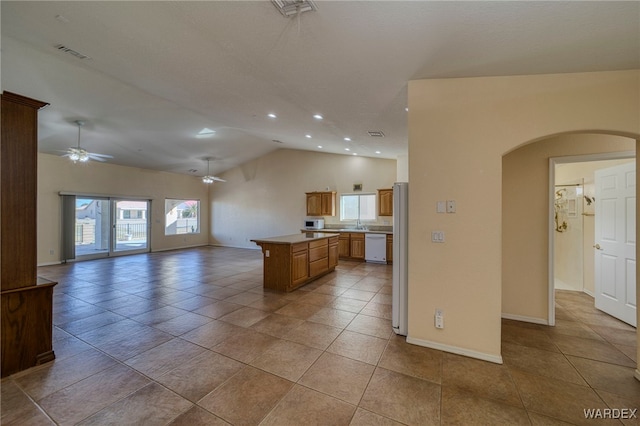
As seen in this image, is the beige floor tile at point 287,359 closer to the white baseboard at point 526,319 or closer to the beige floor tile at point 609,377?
the beige floor tile at point 609,377

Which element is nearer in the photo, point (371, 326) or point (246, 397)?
point (246, 397)

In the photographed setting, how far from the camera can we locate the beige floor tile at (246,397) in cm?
180

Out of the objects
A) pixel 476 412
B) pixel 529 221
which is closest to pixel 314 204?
pixel 529 221

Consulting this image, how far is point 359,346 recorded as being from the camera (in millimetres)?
2746

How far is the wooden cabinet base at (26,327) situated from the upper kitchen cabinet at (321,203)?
685cm

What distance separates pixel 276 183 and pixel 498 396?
884cm

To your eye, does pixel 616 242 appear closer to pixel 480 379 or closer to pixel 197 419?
pixel 480 379

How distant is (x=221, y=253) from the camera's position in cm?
924

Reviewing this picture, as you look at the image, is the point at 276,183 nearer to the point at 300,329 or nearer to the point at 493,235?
the point at 300,329

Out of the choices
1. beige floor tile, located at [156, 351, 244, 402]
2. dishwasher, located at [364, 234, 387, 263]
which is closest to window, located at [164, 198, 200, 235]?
dishwasher, located at [364, 234, 387, 263]

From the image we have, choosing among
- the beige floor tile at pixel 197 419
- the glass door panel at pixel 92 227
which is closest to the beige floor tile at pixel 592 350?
the beige floor tile at pixel 197 419

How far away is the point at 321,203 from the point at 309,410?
7099 millimetres

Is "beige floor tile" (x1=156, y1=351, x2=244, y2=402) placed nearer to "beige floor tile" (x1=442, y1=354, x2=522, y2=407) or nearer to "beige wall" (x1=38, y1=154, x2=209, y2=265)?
"beige floor tile" (x1=442, y1=354, x2=522, y2=407)

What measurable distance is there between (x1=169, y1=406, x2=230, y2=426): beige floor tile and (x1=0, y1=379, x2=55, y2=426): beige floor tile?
2.77 feet
